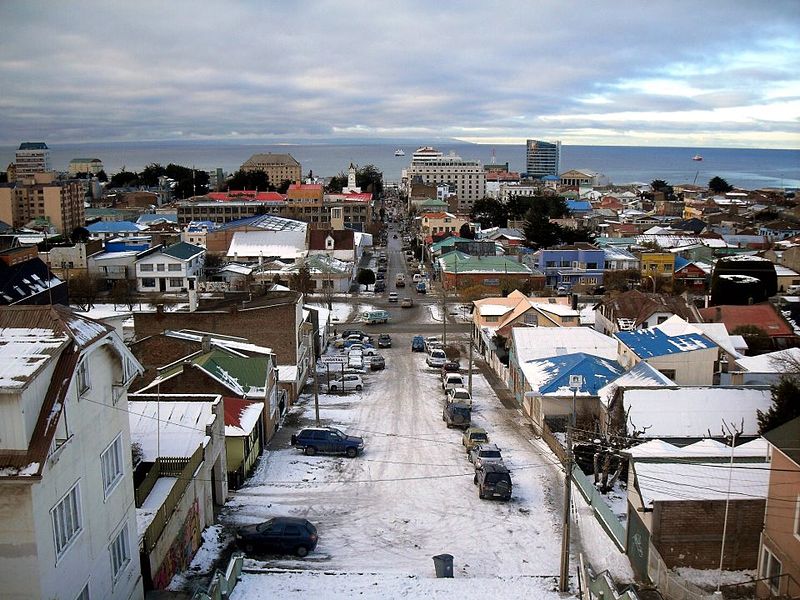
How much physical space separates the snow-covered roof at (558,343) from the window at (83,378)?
56.3ft

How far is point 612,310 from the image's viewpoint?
34.2 meters

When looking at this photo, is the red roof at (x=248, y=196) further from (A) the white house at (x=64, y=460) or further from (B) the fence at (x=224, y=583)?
(A) the white house at (x=64, y=460)

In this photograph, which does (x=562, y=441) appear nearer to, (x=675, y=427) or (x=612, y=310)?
(x=675, y=427)

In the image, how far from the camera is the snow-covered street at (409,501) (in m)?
13.8

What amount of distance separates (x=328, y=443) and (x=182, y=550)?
6.79 m

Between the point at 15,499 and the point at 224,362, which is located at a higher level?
the point at 15,499

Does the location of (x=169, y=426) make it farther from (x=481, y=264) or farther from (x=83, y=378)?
(x=481, y=264)

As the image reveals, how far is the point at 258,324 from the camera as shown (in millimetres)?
25844

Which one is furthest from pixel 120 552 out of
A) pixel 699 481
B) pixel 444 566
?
pixel 699 481

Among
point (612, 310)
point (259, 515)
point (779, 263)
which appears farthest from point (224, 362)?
point (779, 263)

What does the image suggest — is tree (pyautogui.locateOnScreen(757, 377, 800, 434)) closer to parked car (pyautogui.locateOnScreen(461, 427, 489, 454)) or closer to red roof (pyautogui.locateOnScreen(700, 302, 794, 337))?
parked car (pyautogui.locateOnScreen(461, 427, 489, 454))

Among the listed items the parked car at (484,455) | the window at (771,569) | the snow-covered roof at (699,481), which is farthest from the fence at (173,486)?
the window at (771,569)

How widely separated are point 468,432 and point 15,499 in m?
13.8

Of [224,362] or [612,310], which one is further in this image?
[612,310]
